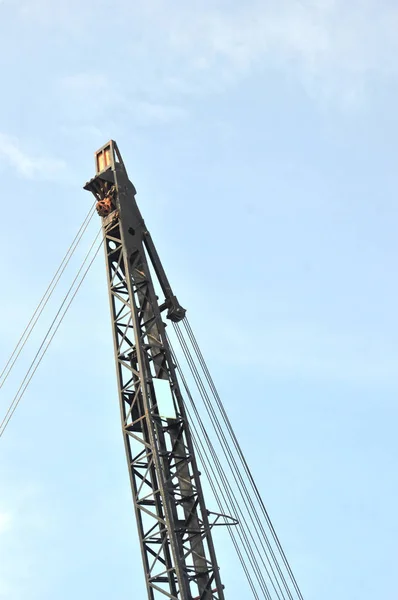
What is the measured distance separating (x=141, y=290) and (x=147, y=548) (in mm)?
7221

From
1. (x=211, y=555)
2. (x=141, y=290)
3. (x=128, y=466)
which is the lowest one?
(x=211, y=555)

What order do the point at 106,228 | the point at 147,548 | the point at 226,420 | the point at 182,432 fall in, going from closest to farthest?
the point at 147,548
the point at 182,432
the point at 106,228
the point at 226,420

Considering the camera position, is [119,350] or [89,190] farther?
[89,190]

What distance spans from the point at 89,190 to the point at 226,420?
8634mm

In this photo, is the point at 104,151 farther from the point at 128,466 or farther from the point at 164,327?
the point at 128,466

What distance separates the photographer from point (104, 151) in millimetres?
23703

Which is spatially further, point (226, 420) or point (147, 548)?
point (226, 420)

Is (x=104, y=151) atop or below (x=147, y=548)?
atop

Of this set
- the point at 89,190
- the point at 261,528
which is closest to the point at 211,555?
the point at 261,528

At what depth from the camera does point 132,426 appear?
2066cm

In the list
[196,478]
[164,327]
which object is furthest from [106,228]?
[196,478]

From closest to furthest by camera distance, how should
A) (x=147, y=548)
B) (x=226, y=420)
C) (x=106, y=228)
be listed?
(x=147, y=548) < (x=106, y=228) < (x=226, y=420)

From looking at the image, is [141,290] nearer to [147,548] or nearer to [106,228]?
[106,228]

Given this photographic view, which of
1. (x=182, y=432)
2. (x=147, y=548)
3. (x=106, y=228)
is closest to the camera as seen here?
(x=147, y=548)
